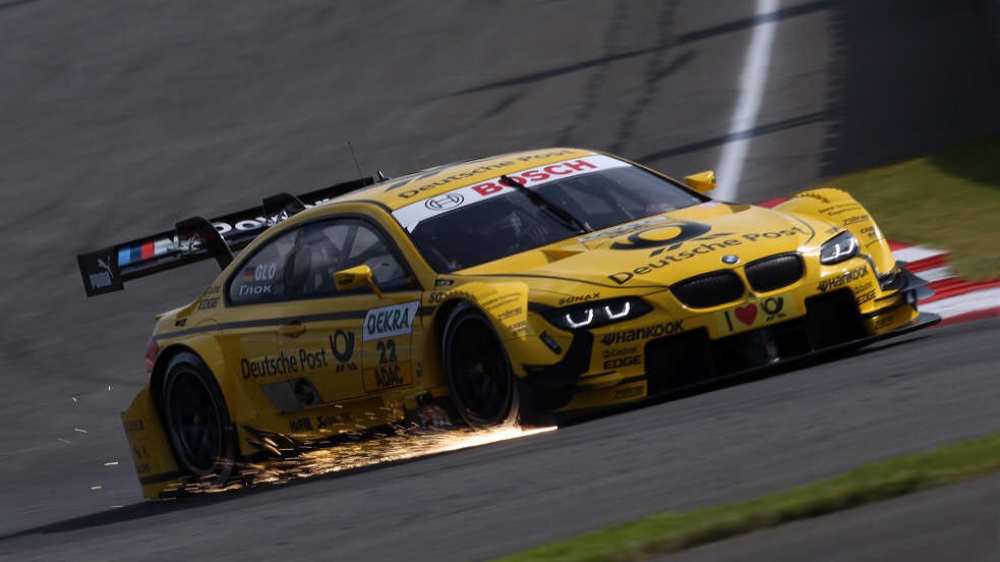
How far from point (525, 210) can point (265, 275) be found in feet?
4.79

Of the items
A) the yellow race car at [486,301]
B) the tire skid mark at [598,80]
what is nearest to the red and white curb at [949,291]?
the yellow race car at [486,301]

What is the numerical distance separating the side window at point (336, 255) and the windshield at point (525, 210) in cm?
18

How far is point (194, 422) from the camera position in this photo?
28.1 feet

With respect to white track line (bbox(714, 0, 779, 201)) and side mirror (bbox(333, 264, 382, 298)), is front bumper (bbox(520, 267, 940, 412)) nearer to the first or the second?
side mirror (bbox(333, 264, 382, 298))

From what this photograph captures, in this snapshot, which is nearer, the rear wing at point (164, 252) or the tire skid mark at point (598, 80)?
the rear wing at point (164, 252)

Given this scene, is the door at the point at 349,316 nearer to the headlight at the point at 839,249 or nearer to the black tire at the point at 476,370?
the black tire at the point at 476,370

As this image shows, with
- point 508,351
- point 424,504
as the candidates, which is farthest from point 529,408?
point 424,504

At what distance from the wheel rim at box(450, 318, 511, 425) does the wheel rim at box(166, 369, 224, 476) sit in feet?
6.04

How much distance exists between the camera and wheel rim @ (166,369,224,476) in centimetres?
841

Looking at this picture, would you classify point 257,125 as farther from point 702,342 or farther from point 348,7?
point 702,342

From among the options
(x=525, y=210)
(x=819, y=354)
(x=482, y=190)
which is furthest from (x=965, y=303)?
(x=482, y=190)

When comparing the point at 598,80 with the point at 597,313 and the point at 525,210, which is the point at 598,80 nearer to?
the point at 525,210

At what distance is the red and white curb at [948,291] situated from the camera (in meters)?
8.31

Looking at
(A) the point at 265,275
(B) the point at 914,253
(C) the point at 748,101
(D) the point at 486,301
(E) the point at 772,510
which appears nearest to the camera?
(E) the point at 772,510
